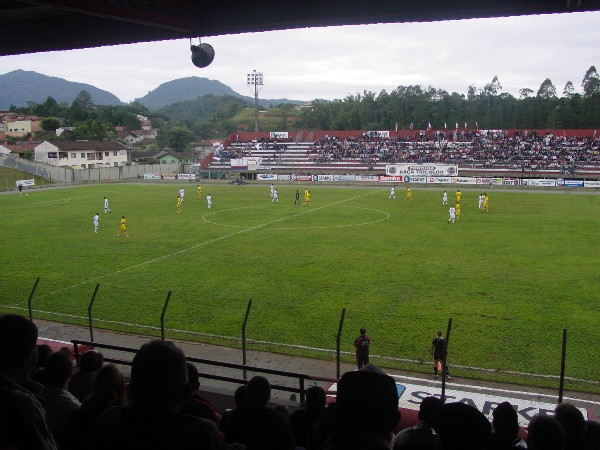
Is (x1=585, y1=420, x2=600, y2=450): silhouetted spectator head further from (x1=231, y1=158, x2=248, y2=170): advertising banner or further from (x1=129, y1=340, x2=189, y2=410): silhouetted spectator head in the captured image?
(x1=231, y1=158, x2=248, y2=170): advertising banner

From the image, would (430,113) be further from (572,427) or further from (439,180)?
(572,427)

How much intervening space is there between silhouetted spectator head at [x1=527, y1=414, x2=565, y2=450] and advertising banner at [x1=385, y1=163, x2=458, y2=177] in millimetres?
67115

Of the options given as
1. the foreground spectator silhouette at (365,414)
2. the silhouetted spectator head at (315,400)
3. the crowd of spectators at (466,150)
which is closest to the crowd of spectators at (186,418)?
the foreground spectator silhouette at (365,414)

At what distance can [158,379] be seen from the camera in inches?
113

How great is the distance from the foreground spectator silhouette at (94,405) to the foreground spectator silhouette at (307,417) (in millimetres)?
1709

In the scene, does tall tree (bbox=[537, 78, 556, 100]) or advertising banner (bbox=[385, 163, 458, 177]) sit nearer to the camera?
advertising banner (bbox=[385, 163, 458, 177])

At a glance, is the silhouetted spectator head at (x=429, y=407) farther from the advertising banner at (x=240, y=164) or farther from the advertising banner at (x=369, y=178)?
the advertising banner at (x=240, y=164)

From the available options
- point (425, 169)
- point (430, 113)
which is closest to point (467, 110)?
point (430, 113)

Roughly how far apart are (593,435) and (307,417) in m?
2.53

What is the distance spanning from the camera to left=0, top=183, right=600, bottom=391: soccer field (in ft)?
46.7

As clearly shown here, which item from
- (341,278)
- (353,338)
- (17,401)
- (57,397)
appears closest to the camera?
(17,401)

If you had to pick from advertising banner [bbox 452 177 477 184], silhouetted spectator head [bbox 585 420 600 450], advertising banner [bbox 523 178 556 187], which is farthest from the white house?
silhouetted spectator head [bbox 585 420 600 450]

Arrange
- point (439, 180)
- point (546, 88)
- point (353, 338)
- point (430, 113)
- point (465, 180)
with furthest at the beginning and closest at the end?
point (546, 88) → point (430, 113) → point (439, 180) → point (465, 180) → point (353, 338)

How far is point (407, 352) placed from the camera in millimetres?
13422
